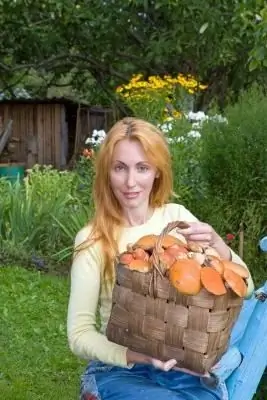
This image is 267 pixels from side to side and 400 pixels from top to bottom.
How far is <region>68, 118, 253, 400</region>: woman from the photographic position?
2.49m

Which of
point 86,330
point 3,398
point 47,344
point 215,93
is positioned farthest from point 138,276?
point 215,93

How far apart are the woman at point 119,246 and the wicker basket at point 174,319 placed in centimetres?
17

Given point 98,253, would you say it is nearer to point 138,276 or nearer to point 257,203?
point 138,276

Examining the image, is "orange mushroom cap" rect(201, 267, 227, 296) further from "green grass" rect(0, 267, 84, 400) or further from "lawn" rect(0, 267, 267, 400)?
"green grass" rect(0, 267, 84, 400)

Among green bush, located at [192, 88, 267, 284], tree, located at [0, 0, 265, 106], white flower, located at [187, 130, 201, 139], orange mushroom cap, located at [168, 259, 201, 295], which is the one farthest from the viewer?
tree, located at [0, 0, 265, 106]

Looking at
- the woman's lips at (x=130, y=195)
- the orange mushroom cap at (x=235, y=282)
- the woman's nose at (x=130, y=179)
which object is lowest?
the orange mushroom cap at (x=235, y=282)

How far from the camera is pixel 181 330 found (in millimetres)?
2193

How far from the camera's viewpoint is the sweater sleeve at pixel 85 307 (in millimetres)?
2547

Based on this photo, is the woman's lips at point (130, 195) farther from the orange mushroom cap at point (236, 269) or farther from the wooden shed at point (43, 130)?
the wooden shed at point (43, 130)

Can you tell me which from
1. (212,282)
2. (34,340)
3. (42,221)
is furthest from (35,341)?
(212,282)

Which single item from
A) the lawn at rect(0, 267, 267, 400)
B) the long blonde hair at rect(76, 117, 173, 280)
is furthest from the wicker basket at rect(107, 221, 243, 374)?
the lawn at rect(0, 267, 267, 400)

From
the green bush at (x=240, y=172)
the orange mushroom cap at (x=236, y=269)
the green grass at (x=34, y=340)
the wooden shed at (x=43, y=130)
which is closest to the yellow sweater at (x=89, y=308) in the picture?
the orange mushroom cap at (x=236, y=269)

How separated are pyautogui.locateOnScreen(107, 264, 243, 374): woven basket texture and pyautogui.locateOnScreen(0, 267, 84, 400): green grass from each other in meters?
2.54

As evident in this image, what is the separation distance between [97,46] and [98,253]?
508 inches
